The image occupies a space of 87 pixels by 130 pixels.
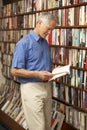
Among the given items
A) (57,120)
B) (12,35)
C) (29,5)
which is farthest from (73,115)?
(12,35)

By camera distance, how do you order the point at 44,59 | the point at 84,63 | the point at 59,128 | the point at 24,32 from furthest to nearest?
the point at 24,32 < the point at 59,128 < the point at 84,63 < the point at 44,59

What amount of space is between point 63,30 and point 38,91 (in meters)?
0.95

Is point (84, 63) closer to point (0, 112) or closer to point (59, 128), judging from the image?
point (59, 128)

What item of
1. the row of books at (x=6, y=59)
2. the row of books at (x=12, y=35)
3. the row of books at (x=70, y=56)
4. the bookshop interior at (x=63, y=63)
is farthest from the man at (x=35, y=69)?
the row of books at (x=6, y=59)

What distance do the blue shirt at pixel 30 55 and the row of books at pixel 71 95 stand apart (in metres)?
0.67

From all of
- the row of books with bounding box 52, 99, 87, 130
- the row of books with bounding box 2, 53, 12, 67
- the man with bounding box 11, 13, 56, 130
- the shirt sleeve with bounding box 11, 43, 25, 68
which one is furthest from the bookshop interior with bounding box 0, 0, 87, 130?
the row of books with bounding box 2, 53, 12, 67

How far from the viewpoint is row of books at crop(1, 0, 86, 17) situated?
9.79 feet

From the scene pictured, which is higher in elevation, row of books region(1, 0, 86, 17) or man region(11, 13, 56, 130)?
row of books region(1, 0, 86, 17)

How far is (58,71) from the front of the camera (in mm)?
2244

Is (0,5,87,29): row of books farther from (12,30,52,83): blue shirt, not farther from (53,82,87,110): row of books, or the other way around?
(53,82,87,110): row of books

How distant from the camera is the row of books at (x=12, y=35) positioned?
393 cm

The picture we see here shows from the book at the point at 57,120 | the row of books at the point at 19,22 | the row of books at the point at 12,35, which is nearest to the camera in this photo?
the book at the point at 57,120

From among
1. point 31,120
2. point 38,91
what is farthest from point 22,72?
point 31,120

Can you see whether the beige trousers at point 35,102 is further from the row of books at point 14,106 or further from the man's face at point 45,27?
the row of books at point 14,106
